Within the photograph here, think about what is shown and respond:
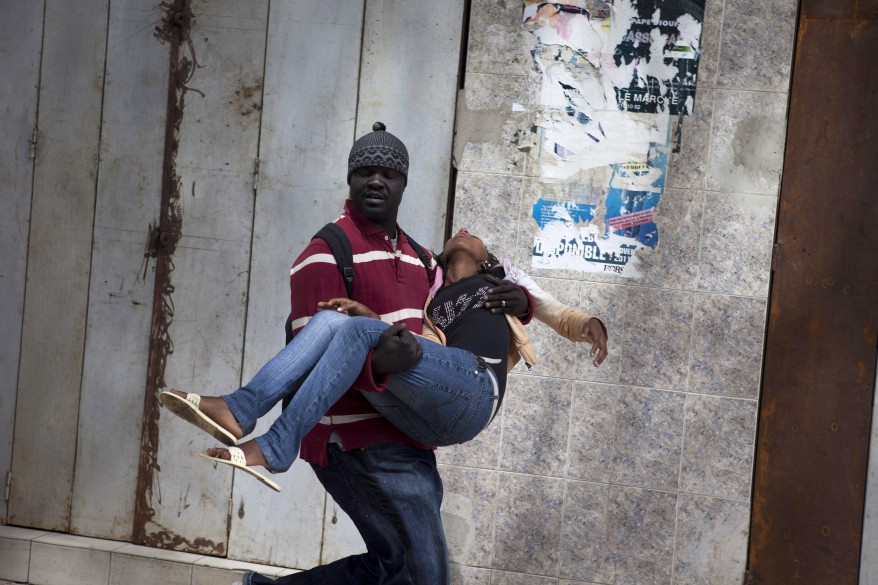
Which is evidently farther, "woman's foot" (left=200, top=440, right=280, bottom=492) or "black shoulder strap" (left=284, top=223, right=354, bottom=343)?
"black shoulder strap" (left=284, top=223, right=354, bottom=343)

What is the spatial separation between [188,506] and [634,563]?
256 centimetres

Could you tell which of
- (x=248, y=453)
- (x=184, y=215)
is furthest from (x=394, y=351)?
(x=184, y=215)

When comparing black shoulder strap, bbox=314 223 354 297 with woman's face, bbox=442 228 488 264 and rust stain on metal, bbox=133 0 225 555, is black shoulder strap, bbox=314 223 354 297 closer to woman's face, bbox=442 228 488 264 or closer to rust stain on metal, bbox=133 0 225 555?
woman's face, bbox=442 228 488 264

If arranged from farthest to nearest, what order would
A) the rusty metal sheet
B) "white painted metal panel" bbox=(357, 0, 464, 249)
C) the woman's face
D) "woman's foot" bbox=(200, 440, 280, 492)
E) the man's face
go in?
"white painted metal panel" bbox=(357, 0, 464, 249), the rusty metal sheet, the woman's face, the man's face, "woman's foot" bbox=(200, 440, 280, 492)

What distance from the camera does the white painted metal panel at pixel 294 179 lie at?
5465 millimetres

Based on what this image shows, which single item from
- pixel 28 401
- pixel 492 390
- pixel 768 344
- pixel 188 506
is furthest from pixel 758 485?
pixel 28 401

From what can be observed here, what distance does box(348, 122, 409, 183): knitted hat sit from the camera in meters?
3.75

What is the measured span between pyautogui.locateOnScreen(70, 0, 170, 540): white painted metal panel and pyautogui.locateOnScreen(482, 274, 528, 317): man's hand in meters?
2.58

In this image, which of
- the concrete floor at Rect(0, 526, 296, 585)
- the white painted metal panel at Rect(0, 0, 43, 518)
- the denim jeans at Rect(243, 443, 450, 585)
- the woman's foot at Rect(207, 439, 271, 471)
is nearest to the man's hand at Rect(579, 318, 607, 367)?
the denim jeans at Rect(243, 443, 450, 585)

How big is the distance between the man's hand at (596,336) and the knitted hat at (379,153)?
0.99 metres

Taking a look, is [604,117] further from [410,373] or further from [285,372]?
[285,372]

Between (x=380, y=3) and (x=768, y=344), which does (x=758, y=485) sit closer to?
(x=768, y=344)

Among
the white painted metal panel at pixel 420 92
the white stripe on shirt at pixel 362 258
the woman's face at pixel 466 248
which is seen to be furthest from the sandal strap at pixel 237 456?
the white painted metal panel at pixel 420 92

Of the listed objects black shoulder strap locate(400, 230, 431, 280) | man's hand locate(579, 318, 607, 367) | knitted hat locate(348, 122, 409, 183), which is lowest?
man's hand locate(579, 318, 607, 367)
